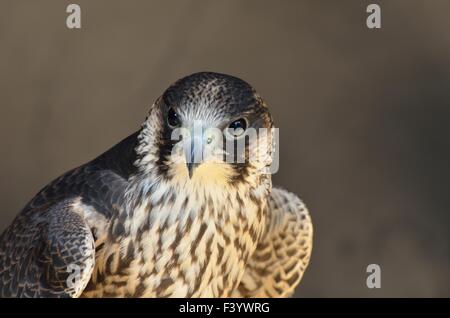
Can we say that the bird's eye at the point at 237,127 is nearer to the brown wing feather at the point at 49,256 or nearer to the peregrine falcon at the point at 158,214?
the peregrine falcon at the point at 158,214

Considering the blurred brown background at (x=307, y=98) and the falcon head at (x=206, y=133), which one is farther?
the blurred brown background at (x=307, y=98)

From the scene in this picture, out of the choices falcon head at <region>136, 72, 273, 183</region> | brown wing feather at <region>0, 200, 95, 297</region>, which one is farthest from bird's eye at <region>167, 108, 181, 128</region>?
brown wing feather at <region>0, 200, 95, 297</region>

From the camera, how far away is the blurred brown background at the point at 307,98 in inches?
184

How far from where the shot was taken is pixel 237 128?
3.02m

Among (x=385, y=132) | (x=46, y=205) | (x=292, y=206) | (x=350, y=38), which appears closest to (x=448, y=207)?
(x=385, y=132)

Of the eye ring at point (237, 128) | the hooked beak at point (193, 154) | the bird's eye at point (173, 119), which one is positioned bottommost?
the hooked beak at point (193, 154)

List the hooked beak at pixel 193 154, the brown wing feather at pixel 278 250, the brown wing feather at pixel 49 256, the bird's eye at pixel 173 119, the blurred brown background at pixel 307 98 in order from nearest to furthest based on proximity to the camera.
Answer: the hooked beak at pixel 193 154
the bird's eye at pixel 173 119
the brown wing feather at pixel 49 256
the brown wing feather at pixel 278 250
the blurred brown background at pixel 307 98

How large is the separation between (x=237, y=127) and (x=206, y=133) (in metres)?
0.15

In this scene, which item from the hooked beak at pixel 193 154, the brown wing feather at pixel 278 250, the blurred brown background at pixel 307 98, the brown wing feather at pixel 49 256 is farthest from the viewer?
the blurred brown background at pixel 307 98

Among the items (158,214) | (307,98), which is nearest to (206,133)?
(158,214)

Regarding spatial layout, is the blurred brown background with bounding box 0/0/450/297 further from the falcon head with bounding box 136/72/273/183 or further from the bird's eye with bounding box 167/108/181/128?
the bird's eye with bounding box 167/108/181/128

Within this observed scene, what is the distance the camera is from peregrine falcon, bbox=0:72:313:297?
3025 mm

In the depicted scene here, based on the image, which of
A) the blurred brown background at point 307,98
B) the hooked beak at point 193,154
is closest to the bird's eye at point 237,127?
the hooked beak at point 193,154
